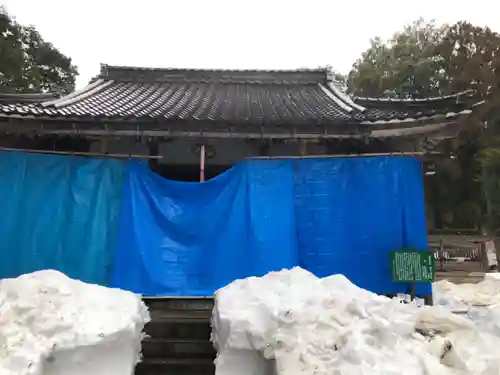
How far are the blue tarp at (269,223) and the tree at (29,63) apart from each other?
1688 centimetres

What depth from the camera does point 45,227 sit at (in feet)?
24.8

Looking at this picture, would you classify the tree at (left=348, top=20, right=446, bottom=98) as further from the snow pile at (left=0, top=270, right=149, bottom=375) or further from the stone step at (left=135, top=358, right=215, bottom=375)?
the snow pile at (left=0, top=270, right=149, bottom=375)

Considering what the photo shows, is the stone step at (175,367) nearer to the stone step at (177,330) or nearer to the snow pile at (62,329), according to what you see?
the stone step at (177,330)

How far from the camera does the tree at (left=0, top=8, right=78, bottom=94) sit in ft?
80.9

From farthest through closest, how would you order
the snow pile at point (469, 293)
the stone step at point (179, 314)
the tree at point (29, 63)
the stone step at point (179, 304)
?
the tree at point (29, 63), the snow pile at point (469, 293), the stone step at point (179, 304), the stone step at point (179, 314)

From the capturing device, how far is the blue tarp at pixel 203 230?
7207 mm

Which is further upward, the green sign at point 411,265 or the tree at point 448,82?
the tree at point 448,82

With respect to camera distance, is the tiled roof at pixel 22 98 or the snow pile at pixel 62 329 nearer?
the snow pile at pixel 62 329

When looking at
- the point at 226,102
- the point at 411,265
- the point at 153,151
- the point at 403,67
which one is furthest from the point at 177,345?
the point at 403,67

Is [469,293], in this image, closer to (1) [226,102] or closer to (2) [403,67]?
(1) [226,102]

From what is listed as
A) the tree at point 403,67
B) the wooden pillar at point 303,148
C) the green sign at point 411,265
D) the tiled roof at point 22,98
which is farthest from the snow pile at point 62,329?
the tree at point 403,67

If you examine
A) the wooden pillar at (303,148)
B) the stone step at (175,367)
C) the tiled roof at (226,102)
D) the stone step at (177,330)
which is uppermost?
the tiled roof at (226,102)

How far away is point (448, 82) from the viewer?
27.1 m

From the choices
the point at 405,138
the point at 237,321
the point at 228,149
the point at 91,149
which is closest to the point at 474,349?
the point at 237,321
